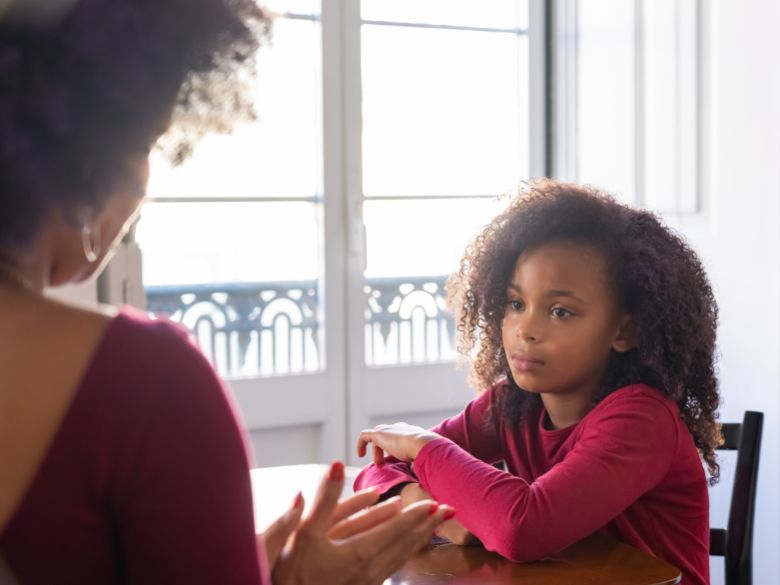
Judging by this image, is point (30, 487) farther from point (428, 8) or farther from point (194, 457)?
point (428, 8)

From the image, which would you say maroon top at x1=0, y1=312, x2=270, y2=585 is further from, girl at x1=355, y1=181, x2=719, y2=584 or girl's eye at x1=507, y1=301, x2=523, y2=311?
girl's eye at x1=507, y1=301, x2=523, y2=311

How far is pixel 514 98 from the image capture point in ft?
10.6

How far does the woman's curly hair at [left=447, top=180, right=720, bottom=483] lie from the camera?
153cm

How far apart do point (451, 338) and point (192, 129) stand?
2.49 m

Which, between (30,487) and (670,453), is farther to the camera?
(670,453)

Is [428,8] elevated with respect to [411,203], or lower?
elevated

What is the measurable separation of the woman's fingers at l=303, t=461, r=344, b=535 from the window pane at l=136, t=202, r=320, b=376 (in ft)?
6.22

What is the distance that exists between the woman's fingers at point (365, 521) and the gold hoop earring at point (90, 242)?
437 millimetres

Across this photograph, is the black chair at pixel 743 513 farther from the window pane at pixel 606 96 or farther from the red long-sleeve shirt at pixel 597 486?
the window pane at pixel 606 96

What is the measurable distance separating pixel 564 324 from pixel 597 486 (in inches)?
10.5

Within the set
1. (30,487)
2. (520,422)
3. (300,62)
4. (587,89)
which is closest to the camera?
(30,487)

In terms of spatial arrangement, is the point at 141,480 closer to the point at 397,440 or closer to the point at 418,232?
the point at 397,440

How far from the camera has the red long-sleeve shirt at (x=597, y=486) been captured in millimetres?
1309

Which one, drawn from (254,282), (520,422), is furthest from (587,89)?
(520,422)
